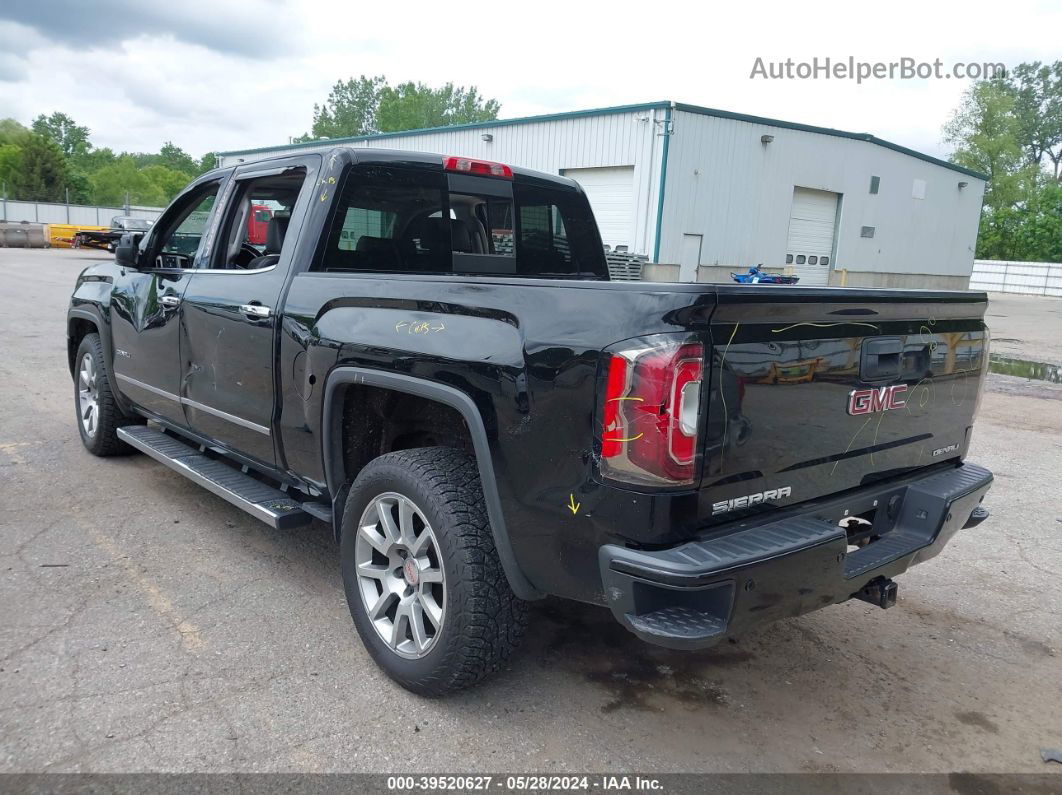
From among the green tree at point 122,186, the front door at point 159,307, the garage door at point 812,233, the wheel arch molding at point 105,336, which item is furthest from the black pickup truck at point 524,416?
the green tree at point 122,186

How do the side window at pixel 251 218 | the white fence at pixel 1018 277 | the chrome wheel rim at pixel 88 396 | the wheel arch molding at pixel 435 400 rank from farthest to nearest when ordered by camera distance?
the white fence at pixel 1018 277, the chrome wheel rim at pixel 88 396, the side window at pixel 251 218, the wheel arch molding at pixel 435 400

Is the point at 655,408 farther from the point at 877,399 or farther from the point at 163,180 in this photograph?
the point at 163,180

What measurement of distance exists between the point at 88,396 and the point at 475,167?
355 centimetres

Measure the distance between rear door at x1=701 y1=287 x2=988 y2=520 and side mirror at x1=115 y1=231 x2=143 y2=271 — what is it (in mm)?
3803

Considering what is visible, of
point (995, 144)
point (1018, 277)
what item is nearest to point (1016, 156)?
point (995, 144)

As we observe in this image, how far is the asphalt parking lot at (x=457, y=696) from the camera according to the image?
Answer: 2.73 m

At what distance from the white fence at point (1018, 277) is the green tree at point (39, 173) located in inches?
2391

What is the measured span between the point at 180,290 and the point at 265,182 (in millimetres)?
773

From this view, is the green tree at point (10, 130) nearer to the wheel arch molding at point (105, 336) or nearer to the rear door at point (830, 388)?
the wheel arch molding at point (105, 336)

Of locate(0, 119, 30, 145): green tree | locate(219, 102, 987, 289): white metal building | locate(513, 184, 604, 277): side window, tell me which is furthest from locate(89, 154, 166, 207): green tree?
locate(513, 184, 604, 277): side window

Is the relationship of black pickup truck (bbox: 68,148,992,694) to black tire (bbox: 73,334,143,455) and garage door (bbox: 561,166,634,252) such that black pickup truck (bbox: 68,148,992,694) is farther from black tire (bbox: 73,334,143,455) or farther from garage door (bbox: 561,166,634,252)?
garage door (bbox: 561,166,634,252)

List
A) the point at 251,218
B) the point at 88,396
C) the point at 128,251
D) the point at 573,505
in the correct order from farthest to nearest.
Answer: the point at 88,396
the point at 128,251
the point at 251,218
the point at 573,505

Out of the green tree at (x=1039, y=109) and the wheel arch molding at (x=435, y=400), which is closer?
the wheel arch molding at (x=435, y=400)

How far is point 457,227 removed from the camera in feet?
13.8
